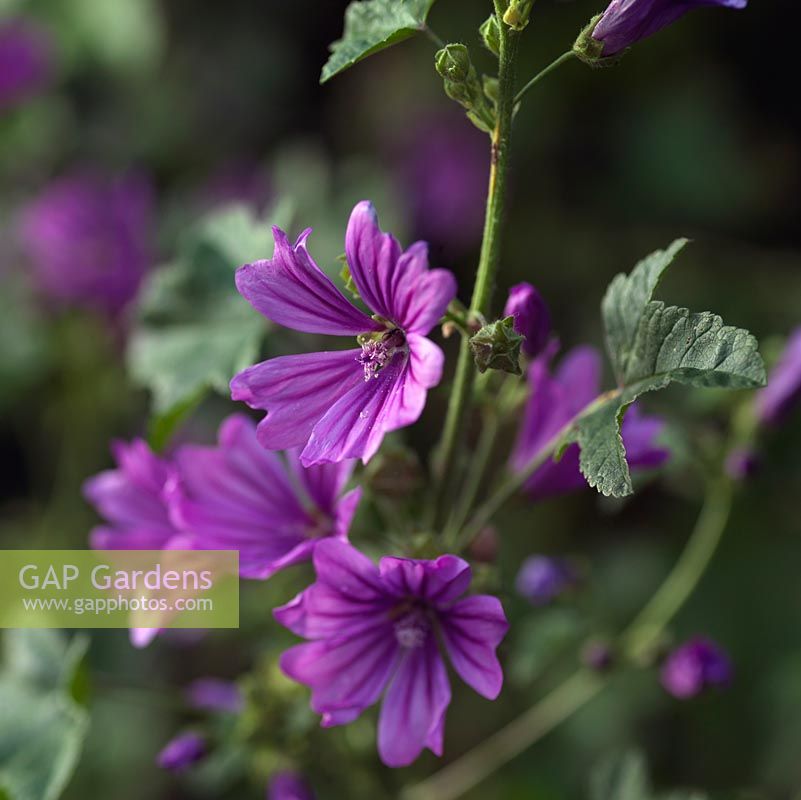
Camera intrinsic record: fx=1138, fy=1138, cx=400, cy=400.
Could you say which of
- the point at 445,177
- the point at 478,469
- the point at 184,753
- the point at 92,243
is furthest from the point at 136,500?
the point at 445,177

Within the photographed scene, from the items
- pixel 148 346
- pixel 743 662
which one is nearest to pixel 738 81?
Answer: pixel 743 662

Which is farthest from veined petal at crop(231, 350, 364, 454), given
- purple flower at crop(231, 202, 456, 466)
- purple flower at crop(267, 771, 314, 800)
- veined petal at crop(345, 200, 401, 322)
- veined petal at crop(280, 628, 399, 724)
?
purple flower at crop(267, 771, 314, 800)

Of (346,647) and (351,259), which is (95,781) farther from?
(351,259)

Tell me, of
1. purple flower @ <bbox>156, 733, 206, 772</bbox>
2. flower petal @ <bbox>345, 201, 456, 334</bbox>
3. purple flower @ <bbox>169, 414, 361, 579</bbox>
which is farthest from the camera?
purple flower @ <bbox>156, 733, 206, 772</bbox>

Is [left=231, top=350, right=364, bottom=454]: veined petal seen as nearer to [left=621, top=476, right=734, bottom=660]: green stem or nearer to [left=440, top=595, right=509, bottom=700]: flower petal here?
[left=440, top=595, right=509, bottom=700]: flower petal

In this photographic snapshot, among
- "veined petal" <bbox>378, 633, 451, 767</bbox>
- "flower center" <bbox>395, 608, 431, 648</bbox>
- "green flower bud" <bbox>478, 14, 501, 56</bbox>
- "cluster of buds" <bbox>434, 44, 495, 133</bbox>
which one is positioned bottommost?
"veined petal" <bbox>378, 633, 451, 767</bbox>

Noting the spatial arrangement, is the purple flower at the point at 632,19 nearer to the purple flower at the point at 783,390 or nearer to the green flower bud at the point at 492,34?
the green flower bud at the point at 492,34
